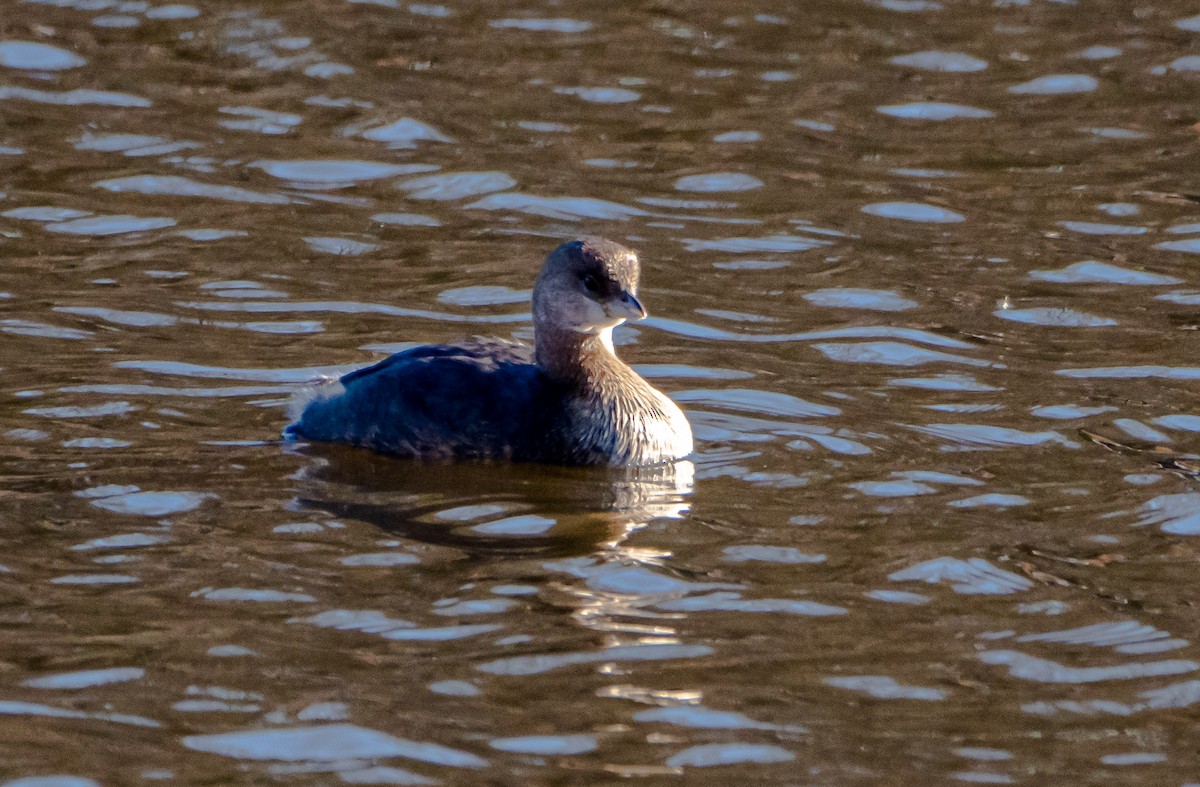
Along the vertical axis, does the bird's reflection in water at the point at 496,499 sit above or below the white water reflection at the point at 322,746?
above

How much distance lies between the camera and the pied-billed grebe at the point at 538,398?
873 cm

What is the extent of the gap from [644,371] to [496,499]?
6.98ft

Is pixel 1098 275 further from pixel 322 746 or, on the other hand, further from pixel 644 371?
pixel 322 746

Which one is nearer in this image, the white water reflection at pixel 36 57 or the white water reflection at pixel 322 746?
A: the white water reflection at pixel 322 746

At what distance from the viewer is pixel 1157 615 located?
691 cm

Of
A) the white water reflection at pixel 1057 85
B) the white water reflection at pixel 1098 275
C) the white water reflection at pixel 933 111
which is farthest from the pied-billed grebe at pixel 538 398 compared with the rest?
the white water reflection at pixel 1057 85

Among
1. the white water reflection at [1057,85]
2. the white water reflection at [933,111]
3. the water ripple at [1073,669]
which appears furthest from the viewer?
the white water reflection at [1057,85]

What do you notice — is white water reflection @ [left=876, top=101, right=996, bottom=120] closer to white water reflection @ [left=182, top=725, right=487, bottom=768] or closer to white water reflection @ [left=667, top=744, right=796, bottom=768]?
white water reflection @ [left=667, top=744, right=796, bottom=768]

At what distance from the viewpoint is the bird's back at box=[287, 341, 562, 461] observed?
28.6 feet

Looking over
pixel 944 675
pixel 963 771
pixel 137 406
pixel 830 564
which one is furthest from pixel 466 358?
pixel 963 771

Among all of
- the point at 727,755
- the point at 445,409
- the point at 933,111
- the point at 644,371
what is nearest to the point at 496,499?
the point at 445,409

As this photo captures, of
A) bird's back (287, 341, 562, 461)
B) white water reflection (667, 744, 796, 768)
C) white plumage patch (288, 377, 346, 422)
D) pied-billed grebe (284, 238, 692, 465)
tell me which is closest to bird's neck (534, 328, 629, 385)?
pied-billed grebe (284, 238, 692, 465)

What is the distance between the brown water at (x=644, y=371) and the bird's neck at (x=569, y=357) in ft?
1.85

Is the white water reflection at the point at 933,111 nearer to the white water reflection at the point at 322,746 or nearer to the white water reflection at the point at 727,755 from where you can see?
the white water reflection at the point at 727,755
